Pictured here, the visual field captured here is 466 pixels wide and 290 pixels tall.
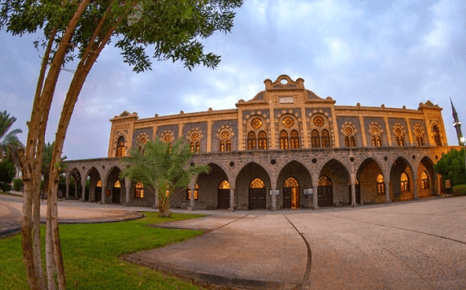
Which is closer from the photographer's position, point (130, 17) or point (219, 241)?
point (130, 17)

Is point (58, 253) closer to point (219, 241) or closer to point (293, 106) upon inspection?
point (219, 241)

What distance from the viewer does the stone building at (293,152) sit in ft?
79.2

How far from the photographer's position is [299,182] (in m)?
26.5

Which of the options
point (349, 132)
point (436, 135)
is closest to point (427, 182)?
point (436, 135)

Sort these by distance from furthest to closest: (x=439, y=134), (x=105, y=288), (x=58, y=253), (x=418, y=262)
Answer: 1. (x=439, y=134)
2. (x=418, y=262)
3. (x=105, y=288)
4. (x=58, y=253)

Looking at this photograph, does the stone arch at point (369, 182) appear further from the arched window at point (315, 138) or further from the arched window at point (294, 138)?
the arched window at point (294, 138)

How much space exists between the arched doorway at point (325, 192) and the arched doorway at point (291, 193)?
230 centimetres

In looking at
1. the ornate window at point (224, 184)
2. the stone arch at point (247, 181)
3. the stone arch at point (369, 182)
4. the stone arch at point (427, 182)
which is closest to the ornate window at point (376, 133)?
the stone arch at point (369, 182)

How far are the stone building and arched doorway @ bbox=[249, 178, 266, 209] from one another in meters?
0.10

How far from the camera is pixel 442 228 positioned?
708 cm

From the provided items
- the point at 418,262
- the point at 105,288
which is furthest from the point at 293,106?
the point at 105,288

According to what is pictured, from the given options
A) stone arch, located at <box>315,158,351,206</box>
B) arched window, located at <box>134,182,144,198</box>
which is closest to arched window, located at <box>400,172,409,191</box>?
stone arch, located at <box>315,158,351,206</box>

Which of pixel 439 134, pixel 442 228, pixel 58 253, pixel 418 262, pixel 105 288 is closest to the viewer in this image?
pixel 58 253

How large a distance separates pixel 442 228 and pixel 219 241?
634 centimetres
